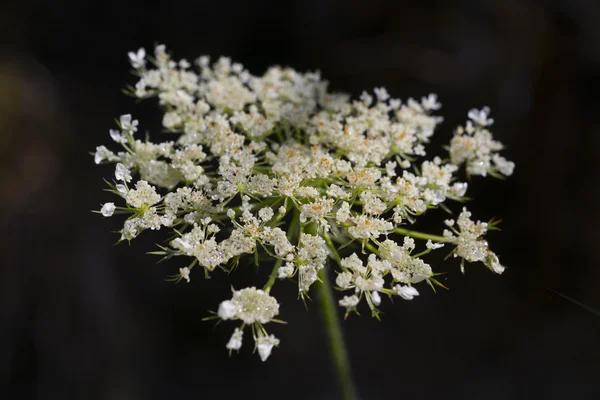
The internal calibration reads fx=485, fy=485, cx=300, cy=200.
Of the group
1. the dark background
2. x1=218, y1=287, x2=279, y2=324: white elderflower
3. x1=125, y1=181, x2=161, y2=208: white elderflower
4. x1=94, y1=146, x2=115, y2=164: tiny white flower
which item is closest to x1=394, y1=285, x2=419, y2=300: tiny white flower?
x1=218, y1=287, x2=279, y2=324: white elderflower

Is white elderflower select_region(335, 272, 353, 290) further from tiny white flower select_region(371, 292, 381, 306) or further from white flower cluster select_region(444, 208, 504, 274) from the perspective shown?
white flower cluster select_region(444, 208, 504, 274)

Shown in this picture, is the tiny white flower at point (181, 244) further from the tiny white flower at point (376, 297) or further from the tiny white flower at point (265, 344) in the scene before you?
the tiny white flower at point (376, 297)

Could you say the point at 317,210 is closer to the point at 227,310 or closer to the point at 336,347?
the point at 227,310

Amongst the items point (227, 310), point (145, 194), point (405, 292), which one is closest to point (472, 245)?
point (405, 292)

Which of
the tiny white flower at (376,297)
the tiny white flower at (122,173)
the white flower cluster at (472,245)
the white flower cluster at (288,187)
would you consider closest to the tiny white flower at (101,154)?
the white flower cluster at (288,187)

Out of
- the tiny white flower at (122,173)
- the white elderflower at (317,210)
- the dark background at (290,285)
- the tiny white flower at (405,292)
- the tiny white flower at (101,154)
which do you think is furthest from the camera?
the dark background at (290,285)

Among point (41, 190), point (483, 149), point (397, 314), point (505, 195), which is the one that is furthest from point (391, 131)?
point (41, 190)

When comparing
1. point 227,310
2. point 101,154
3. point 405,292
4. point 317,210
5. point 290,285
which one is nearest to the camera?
point 227,310

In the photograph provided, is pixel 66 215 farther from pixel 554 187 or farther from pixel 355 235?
pixel 554 187
